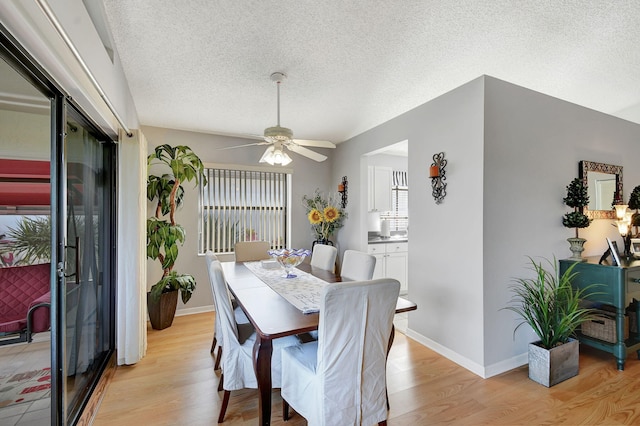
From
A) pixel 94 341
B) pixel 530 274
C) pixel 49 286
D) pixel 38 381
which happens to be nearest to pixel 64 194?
pixel 49 286

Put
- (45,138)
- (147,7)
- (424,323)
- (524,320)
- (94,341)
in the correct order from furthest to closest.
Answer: (424,323) → (524,320) → (94,341) → (147,7) → (45,138)

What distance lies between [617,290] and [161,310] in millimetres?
4515

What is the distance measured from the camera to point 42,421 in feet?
4.91

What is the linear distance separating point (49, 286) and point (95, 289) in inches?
36.9

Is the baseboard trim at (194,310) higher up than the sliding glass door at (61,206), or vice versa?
the sliding glass door at (61,206)

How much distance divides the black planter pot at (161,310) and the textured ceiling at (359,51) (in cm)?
219

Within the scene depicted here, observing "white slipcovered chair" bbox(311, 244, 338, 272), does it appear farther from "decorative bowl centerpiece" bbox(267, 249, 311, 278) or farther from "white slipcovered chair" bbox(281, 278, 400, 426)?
"white slipcovered chair" bbox(281, 278, 400, 426)

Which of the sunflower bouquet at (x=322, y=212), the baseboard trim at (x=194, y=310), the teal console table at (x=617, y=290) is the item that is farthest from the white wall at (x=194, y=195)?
the teal console table at (x=617, y=290)

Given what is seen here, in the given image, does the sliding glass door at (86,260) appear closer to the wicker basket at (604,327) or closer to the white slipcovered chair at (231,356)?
the white slipcovered chair at (231,356)

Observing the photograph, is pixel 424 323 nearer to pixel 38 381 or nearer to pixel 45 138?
pixel 38 381

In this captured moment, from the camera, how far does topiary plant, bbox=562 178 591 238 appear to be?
2.67 meters

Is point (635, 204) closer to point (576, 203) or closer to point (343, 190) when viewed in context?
point (576, 203)

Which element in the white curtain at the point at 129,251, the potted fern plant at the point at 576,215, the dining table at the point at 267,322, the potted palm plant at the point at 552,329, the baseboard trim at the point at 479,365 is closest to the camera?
the dining table at the point at 267,322

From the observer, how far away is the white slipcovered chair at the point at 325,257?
2.99m
